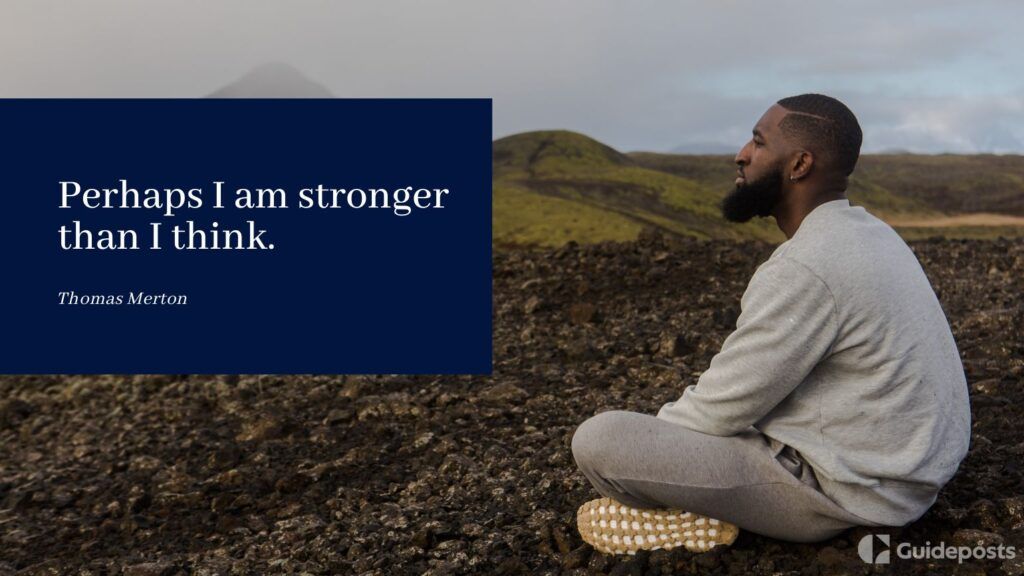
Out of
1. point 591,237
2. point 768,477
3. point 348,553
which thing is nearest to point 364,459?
point 348,553

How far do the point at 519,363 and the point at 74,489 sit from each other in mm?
4162

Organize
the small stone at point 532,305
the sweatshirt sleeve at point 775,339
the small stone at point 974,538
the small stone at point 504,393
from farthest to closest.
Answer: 1. the small stone at point 532,305
2. the small stone at point 504,393
3. the small stone at point 974,538
4. the sweatshirt sleeve at point 775,339

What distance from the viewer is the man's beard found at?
13.7ft

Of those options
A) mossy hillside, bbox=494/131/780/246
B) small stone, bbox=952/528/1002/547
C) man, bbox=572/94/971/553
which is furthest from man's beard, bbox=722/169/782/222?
mossy hillside, bbox=494/131/780/246

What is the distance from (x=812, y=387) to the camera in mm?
4062

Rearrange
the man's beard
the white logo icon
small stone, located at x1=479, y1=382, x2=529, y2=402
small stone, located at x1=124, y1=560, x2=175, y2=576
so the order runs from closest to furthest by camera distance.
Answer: the man's beard → the white logo icon → small stone, located at x1=124, y1=560, x2=175, y2=576 → small stone, located at x1=479, y1=382, x2=529, y2=402

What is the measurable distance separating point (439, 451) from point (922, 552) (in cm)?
382

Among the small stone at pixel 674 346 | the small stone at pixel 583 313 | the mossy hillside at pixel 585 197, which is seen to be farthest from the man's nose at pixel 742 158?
the mossy hillside at pixel 585 197

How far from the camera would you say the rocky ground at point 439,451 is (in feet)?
17.4

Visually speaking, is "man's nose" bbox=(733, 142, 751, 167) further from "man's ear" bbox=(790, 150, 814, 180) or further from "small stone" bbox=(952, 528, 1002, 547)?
"small stone" bbox=(952, 528, 1002, 547)

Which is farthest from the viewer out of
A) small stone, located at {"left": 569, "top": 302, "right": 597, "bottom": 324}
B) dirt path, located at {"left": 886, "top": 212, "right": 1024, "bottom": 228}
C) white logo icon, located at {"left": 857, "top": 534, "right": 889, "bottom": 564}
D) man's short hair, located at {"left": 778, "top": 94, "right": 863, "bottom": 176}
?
dirt path, located at {"left": 886, "top": 212, "right": 1024, "bottom": 228}

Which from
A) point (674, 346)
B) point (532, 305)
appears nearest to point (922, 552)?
point (674, 346)

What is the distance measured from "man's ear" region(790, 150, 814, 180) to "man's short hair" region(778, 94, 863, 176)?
A: 0.03 meters

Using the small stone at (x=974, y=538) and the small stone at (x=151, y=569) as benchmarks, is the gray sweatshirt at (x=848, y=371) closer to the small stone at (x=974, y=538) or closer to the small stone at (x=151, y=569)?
the small stone at (x=974, y=538)
